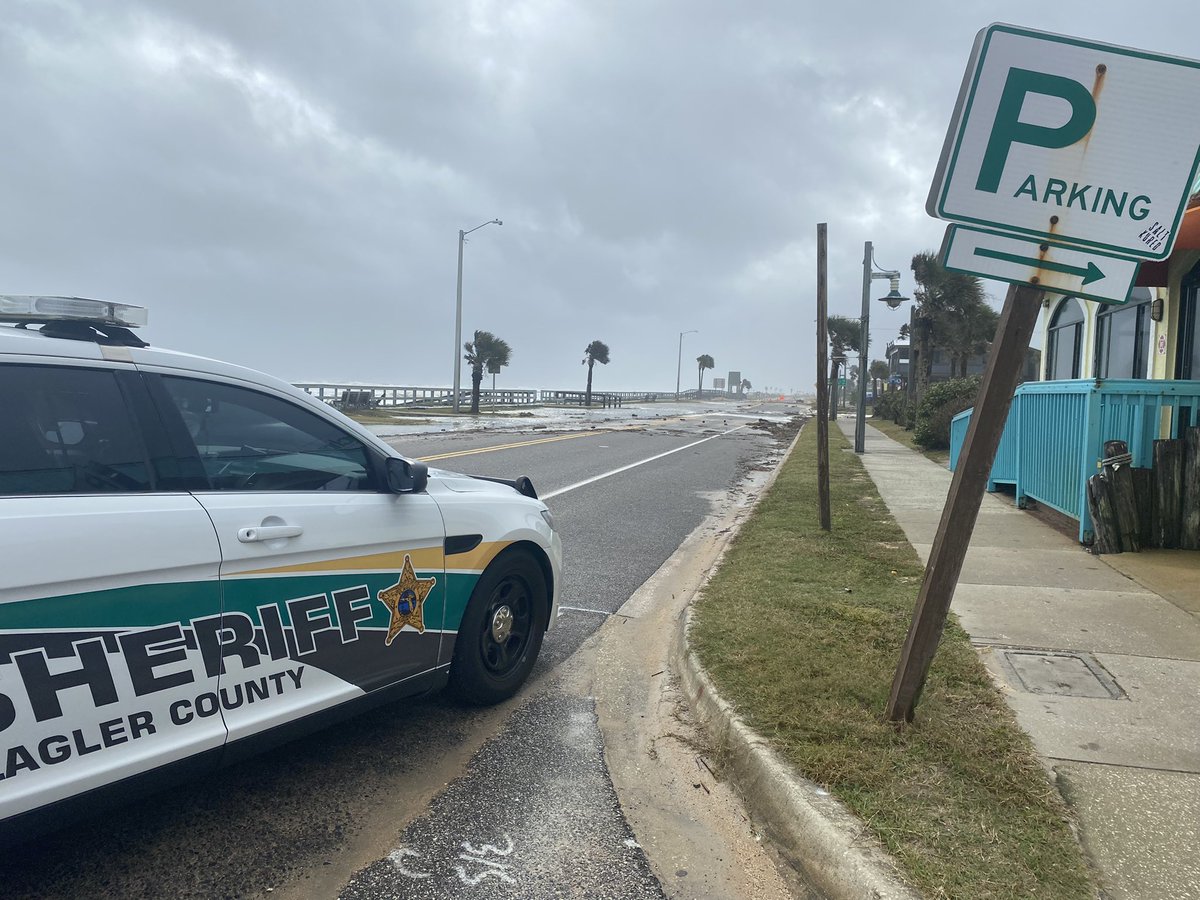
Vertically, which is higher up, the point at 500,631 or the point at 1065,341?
the point at 1065,341

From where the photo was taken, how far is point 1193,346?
1073 centimetres

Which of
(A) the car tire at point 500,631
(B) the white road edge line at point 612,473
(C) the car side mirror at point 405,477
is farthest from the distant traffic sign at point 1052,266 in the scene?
(B) the white road edge line at point 612,473

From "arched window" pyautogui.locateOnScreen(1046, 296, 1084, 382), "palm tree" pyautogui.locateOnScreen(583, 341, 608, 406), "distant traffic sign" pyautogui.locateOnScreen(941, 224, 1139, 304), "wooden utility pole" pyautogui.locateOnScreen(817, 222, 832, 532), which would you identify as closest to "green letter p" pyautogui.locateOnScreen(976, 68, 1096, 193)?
"distant traffic sign" pyautogui.locateOnScreen(941, 224, 1139, 304)

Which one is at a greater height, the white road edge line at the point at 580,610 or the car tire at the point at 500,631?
the car tire at the point at 500,631

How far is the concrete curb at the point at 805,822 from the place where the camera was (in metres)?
2.80

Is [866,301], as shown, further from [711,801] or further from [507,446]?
[711,801]

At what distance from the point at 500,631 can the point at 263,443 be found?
1563 millimetres

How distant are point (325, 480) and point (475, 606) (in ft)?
3.13

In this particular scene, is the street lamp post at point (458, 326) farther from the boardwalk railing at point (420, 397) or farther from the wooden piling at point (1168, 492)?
the wooden piling at point (1168, 492)

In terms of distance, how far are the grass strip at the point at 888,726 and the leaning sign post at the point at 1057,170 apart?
102cm

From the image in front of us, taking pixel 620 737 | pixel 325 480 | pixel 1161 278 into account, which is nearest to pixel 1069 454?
pixel 1161 278

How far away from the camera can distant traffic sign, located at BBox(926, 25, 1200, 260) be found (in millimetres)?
3211

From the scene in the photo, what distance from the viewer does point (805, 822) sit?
3.13 meters

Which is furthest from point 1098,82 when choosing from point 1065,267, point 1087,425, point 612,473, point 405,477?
point 612,473
